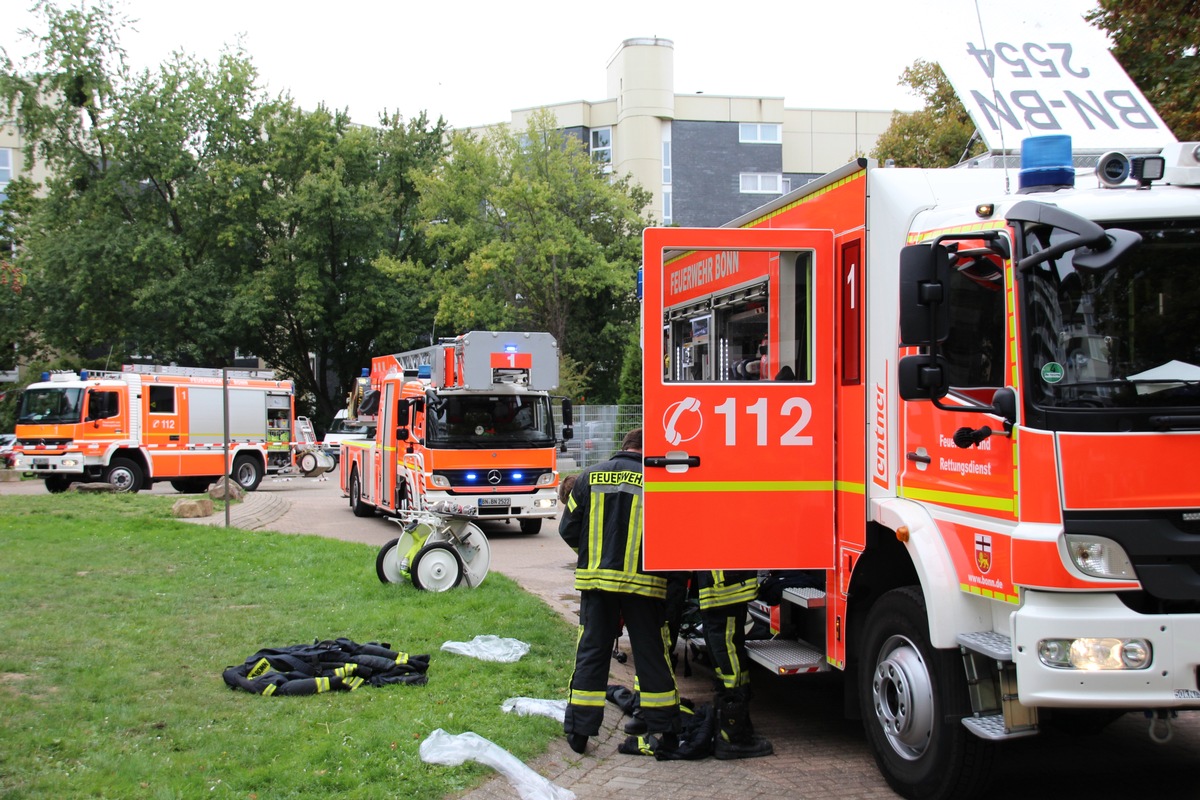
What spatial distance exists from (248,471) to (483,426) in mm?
13375

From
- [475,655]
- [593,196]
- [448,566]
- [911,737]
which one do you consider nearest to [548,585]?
[448,566]

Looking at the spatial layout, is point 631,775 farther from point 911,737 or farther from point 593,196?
point 593,196

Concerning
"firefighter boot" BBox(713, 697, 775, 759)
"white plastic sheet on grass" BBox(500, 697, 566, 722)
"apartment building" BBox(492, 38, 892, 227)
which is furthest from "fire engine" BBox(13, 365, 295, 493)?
"apartment building" BBox(492, 38, 892, 227)

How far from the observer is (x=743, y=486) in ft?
19.5

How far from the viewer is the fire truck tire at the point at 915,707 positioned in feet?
15.7

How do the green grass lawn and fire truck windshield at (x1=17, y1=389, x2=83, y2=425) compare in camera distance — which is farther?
fire truck windshield at (x1=17, y1=389, x2=83, y2=425)

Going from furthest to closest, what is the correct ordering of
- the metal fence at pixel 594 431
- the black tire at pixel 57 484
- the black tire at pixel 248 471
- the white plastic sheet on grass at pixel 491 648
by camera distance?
the metal fence at pixel 594 431 → the black tire at pixel 248 471 → the black tire at pixel 57 484 → the white plastic sheet on grass at pixel 491 648

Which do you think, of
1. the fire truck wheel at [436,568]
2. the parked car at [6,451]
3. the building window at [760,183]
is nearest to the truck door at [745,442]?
the fire truck wheel at [436,568]

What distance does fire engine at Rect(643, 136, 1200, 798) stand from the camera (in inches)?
167

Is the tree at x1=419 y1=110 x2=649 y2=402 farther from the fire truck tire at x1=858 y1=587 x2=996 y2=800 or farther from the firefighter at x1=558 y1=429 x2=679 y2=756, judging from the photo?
the fire truck tire at x1=858 y1=587 x2=996 y2=800

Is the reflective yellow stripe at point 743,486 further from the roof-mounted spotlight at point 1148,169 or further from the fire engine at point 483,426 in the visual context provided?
the fire engine at point 483,426

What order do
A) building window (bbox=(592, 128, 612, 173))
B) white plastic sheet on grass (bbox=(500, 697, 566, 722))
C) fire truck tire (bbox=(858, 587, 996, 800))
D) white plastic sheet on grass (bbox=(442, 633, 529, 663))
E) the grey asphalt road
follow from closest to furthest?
1. fire truck tire (bbox=(858, 587, 996, 800))
2. the grey asphalt road
3. white plastic sheet on grass (bbox=(500, 697, 566, 722))
4. white plastic sheet on grass (bbox=(442, 633, 529, 663))
5. building window (bbox=(592, 128, 612, 173))

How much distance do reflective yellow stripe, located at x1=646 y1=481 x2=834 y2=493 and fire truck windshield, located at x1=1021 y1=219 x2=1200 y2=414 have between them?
1.81 metres

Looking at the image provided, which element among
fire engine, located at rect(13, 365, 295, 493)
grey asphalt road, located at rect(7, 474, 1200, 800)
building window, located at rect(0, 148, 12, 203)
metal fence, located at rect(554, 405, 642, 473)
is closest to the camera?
grey asphalt road, located at rect(7, 474, 1200, 800)
